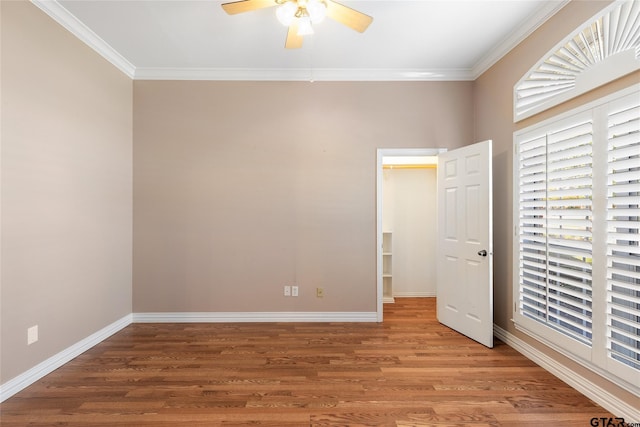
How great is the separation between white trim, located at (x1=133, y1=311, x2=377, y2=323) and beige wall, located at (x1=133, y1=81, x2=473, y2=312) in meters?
0.07

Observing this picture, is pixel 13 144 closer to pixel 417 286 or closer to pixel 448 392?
pixel 448 392

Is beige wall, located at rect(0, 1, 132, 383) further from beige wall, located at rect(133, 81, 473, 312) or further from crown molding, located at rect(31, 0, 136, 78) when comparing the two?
beige wall, located at rect(133, 81, 473, 312)

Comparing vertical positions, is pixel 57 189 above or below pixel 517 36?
below

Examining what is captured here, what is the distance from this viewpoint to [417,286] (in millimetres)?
→ 4828

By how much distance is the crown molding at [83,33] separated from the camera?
243cm

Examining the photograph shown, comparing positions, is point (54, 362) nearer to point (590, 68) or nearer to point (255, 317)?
point (255, 317)

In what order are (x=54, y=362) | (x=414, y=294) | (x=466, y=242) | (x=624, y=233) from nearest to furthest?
(x=624, y=233), (x=54, y=362), (x=466, y=242), (x=414, y=294)

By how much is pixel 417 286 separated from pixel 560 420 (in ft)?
9.58

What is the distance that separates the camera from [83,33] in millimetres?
2773

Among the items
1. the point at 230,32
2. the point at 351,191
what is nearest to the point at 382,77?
the point at 351,191

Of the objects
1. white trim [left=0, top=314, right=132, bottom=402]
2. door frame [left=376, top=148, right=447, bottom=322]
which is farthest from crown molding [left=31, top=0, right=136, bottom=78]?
door frame [left=376, top=148, right=447, bottom=322]

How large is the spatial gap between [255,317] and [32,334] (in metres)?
1.95

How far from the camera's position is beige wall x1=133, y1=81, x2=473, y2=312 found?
11.8 ft

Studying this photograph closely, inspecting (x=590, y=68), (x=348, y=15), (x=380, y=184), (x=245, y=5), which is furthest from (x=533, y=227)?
(x=245, y=5)
